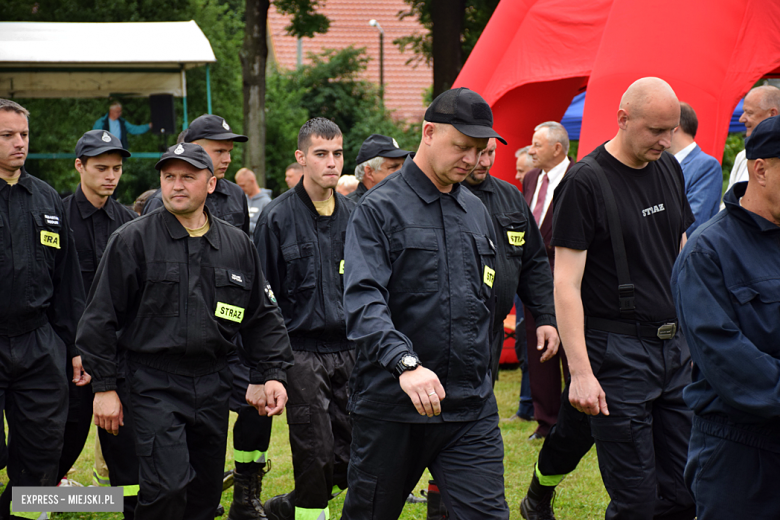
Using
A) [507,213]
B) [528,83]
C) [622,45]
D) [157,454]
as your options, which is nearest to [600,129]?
[622,45]

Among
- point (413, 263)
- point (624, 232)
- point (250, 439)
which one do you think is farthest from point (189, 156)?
point (624, 232)

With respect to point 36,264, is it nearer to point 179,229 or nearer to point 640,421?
point 179,229

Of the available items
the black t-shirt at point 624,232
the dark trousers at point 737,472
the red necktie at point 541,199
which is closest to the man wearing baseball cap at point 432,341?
the black t-shirt at point 624,232

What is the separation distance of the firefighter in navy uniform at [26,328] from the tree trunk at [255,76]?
1056 centimetres

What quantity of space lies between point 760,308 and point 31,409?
3838 mm

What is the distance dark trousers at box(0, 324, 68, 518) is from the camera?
4.63m

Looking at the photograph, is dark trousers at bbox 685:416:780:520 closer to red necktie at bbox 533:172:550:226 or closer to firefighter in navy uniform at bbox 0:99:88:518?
firefighter in navy uniform at bbox 0:99:88:518

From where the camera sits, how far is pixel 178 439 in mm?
3947

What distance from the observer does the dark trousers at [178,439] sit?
388 cm

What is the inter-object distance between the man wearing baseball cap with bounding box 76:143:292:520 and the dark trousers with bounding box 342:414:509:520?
99 cm

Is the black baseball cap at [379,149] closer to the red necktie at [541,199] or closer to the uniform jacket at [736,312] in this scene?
the red necktie at [541,199]

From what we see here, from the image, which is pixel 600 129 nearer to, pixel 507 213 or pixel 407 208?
pixel 507 213

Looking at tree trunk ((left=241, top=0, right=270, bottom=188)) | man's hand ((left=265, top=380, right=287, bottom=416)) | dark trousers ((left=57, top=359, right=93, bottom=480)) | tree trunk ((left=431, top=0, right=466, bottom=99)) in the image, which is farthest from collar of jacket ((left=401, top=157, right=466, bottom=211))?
tree trunk ((left=241, top=0, right=270, bottom=188))

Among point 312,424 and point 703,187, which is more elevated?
point 703,187
